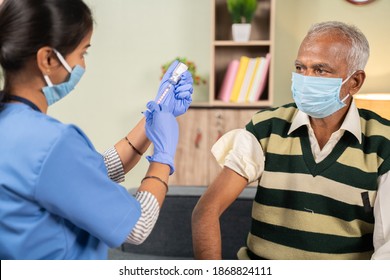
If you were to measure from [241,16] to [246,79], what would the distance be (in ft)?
1.30

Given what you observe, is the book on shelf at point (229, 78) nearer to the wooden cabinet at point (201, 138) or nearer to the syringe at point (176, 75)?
the wooden cabinet at point (201, 138)

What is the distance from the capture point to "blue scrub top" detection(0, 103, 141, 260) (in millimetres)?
955

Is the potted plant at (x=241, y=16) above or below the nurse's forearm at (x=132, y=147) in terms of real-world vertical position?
above

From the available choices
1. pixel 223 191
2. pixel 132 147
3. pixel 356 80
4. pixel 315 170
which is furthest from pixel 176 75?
pixel 356 80

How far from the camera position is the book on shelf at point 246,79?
3.53 meters

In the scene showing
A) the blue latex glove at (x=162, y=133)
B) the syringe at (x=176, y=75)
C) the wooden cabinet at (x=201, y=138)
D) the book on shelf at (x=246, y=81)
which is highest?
the syringe at (x=176, y=75)

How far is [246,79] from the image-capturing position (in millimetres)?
3564

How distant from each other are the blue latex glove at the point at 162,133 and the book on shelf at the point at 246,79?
2.27 meters

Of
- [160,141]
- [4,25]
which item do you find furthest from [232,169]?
[4,25]

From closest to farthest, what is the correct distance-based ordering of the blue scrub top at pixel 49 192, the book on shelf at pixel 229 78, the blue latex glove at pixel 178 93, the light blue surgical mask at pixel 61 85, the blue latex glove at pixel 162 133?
the blue scrub top at pixel 49 192
the light blue surgical mask at pixel 61 85
the blue latex glove at pixel 162 133
the blue latex glove at pixel 178 93
the book on shelf at pixel 229 78

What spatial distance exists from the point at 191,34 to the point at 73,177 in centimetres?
301

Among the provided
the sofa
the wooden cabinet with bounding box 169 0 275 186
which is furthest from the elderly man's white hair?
the wooden cabinet with bounding box 169 0 275 186

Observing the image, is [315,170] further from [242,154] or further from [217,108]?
[217,108]

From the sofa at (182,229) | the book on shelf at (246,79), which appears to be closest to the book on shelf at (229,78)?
the book on shelf at (246,79)
